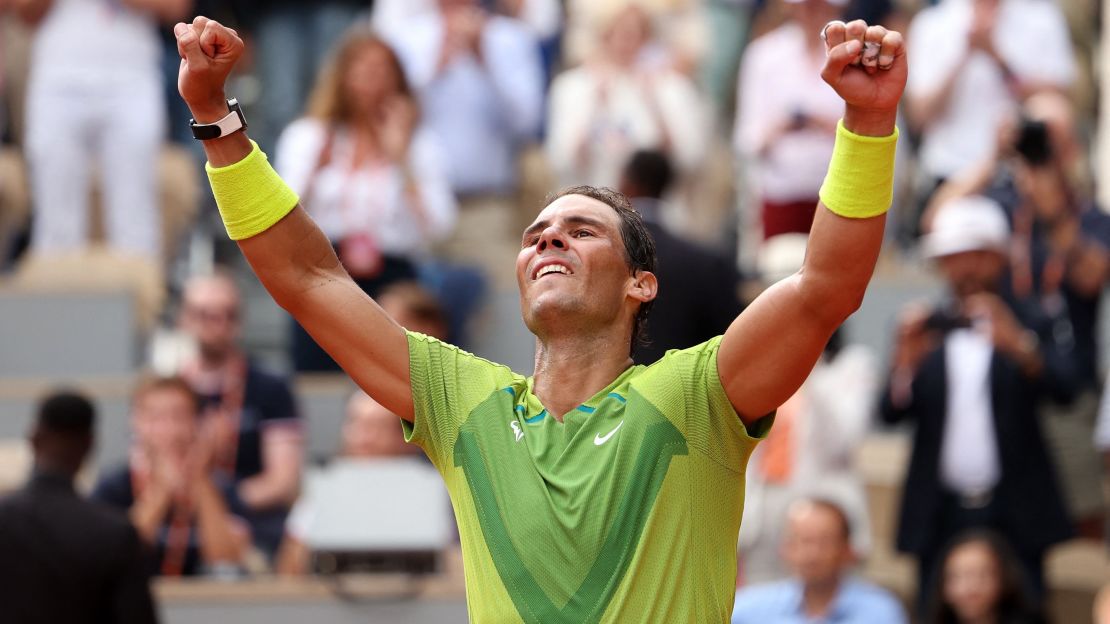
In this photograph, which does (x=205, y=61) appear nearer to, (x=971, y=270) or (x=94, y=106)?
(x=971, y=270)

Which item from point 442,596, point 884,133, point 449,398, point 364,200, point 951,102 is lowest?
point 442,596

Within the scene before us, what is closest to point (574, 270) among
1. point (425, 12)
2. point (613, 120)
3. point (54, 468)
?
point (54, 468)

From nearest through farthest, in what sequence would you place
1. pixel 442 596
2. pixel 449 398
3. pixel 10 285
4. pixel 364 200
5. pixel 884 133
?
pixel 884 133 → pixel 449 398 → pixel 442 596 → pixel 364 200 → pixel 10 285

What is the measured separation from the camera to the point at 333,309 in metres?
4.09

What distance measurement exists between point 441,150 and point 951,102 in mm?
2606

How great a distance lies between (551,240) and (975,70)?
23.2 ft

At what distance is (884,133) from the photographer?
12.5 ft

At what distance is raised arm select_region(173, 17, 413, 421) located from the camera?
4055 mm

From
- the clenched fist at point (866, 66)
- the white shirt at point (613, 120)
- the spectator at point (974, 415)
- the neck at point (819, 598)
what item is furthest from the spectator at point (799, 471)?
the clenched fist at point (866, 66)

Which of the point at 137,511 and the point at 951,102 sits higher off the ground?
the point at 951,102

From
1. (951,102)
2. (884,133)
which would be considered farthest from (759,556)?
(884,133)

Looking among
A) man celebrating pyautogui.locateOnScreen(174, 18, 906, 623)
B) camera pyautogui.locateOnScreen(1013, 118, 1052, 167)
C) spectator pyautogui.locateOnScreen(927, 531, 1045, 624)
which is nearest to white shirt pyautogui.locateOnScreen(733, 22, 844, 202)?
camera pyautogui.locateOnScreen(1013, 118, 1052, 167)

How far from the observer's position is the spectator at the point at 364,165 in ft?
32.3

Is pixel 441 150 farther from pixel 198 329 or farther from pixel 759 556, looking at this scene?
pixel 759 556
